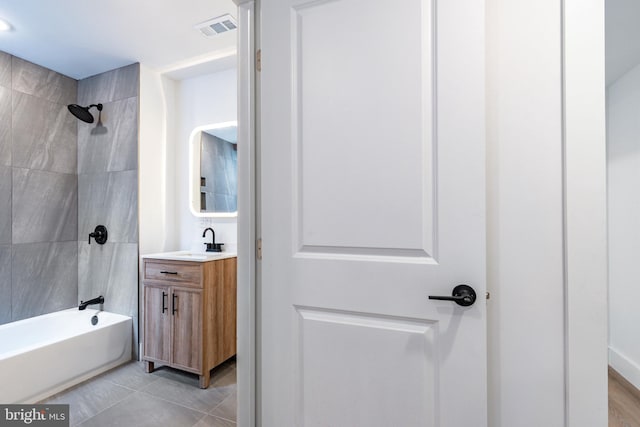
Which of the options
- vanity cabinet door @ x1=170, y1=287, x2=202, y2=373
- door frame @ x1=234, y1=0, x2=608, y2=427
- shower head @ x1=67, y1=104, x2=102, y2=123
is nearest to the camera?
door frame @ x1=234, y1=0, x2=608, y2=427

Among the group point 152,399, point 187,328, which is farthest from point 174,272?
point 152,399

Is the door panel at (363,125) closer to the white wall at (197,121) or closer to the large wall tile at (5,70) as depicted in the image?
the white wall at (197,121)

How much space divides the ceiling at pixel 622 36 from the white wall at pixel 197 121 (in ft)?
8.94

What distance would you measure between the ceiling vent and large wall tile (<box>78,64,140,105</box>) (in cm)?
87

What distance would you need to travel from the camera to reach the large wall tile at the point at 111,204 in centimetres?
263

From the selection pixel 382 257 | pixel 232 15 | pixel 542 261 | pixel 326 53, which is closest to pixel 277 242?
pixel 382 257

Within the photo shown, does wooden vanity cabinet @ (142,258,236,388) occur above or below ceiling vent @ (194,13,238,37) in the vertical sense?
below

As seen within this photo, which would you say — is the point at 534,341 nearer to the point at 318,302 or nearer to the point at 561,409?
the point at 561,409

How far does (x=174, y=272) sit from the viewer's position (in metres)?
2.23

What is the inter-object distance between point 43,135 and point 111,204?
845 millimetres

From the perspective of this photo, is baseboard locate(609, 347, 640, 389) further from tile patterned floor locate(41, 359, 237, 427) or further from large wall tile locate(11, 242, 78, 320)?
large wall tile locate(11, 242, 78, 320)

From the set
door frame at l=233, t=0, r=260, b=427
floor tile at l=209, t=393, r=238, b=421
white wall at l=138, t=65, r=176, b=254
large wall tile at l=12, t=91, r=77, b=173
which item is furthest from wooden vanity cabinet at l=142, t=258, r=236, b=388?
large wall tile at l=12, t=91, r=77, b=173

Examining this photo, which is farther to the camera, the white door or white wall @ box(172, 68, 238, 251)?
white wall @ box(172, 68, 238, 251)

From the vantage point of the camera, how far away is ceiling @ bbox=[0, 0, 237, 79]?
6.41 feet
